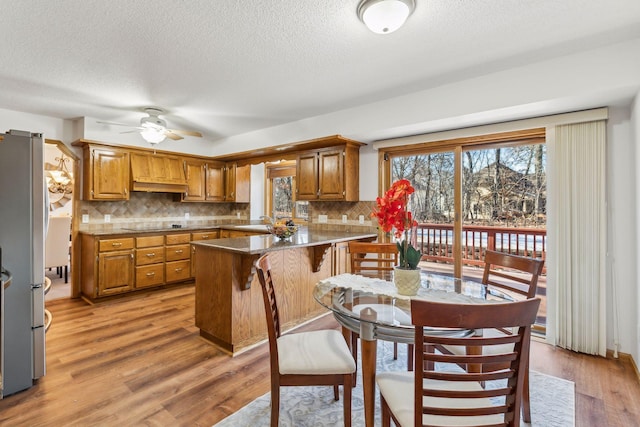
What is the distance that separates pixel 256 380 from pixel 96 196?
3469mm

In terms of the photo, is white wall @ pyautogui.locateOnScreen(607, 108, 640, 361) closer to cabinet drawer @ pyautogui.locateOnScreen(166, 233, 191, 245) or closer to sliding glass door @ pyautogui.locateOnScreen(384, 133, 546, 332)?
sliding glass door @ pyautogui.locateOnScreen(384, 133, 546, 332)

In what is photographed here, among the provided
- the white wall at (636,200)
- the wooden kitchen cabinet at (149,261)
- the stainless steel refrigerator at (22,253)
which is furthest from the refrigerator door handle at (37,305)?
the white wall at (636,200)

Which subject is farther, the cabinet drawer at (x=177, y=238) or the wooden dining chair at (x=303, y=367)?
the cabinet drawer at (x=177, y=238)

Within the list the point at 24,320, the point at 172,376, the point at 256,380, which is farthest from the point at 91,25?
the point at 256,380

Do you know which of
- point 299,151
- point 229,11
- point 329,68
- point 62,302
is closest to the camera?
point 229,11

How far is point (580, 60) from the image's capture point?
93.4 inches

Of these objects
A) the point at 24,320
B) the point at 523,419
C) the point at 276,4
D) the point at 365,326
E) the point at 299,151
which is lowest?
the point at 523,419

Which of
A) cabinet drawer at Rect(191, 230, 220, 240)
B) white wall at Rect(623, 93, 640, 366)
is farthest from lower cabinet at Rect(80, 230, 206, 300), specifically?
white wall at Rect(623, 93, 640, 366)

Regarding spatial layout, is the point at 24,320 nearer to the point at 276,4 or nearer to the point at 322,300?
the point at 322,300

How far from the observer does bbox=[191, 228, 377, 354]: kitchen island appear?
2.67 metres

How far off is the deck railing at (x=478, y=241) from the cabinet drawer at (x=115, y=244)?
12.5ft

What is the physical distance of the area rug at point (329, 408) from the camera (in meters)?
1.83

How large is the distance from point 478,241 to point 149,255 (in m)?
4.65

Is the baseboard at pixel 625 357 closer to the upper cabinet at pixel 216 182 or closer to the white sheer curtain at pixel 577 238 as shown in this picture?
the white sheer curtain at pixel 577 238
